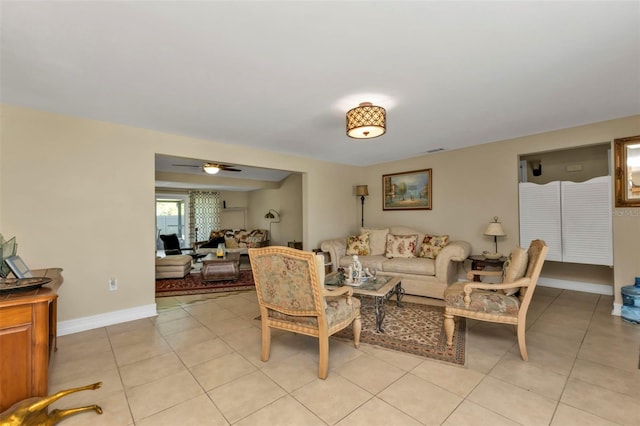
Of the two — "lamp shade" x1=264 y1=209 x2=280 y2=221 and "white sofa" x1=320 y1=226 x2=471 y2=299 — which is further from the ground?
"lamp shade" x1=264 y1=209 x2=280 y2=221

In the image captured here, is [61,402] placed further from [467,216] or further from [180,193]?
[180,193]

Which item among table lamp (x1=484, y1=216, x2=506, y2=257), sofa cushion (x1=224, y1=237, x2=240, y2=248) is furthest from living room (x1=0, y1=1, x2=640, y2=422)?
sofa cushion (x1=224, y1=237, x2=240, y2=248)

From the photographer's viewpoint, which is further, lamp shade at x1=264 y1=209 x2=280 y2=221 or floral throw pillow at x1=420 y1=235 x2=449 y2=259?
lamp shade at x1=264 y1=209 x2=280 y2=221

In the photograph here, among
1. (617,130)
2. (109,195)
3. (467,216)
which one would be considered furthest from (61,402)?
(617,130)

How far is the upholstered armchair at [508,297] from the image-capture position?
2.37 m

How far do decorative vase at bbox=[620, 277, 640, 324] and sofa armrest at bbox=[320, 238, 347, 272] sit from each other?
12.0 feet

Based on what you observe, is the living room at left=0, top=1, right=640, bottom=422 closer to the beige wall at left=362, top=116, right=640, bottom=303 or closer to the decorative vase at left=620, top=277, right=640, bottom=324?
the beige wall at left=362, top=116, right=640, bottom=303

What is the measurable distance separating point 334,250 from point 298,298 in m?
2.91

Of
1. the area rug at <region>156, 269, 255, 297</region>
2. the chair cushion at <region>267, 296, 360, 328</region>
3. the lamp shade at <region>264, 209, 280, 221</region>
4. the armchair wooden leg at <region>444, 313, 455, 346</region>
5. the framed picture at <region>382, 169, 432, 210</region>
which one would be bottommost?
the area rug at <region>156, 269, 255, 297</region>

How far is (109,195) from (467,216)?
5.27m

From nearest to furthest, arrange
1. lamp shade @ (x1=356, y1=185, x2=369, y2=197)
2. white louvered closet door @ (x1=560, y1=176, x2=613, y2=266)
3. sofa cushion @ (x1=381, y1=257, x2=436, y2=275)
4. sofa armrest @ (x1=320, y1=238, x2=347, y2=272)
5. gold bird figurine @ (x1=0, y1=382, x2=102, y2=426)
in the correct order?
gold bird figurine @ (x1=0, y1=382, x2=102, y2=426) → white louvered closet door @ (x1=560, y1=176, x2=613, y2=266) → sofa cushion @ (x1=381, y1=257, x2=436, y2=275) → sofa armrest @ (x1=320, y1=238, x2=347, y2=272) → lamp shade @ (x1=356, y1=185, x2=369, y2=197)

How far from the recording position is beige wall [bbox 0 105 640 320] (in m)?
2.83

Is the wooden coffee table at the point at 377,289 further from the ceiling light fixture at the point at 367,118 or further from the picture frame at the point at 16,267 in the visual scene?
the picture frame at the point at 16,267

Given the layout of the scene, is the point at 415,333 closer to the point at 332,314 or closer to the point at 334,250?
the point at 332,314
